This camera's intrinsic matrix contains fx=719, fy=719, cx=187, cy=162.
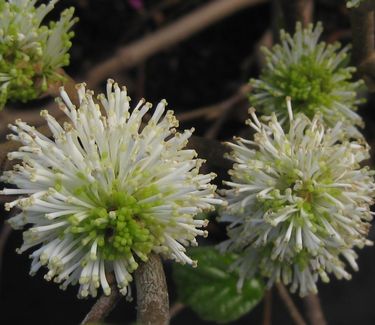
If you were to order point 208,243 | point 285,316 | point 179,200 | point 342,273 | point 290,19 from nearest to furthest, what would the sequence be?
1. point 179,200
2. point 342,273
3. point 290,19
4. point 208,243
5. point 285,316

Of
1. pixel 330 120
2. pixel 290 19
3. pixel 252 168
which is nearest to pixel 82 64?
pixel 290 19

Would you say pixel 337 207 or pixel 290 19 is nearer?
pixel 337 207

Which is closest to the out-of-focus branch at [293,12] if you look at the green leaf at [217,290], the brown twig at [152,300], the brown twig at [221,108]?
the brown twig at [221,108]

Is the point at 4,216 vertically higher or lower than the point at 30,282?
higher

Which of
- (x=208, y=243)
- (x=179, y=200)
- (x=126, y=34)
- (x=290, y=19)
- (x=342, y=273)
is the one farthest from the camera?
(x=126, y=34)

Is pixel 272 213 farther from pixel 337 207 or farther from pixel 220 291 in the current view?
pixel 220 291

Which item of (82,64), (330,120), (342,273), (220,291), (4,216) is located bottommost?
(342,273)
